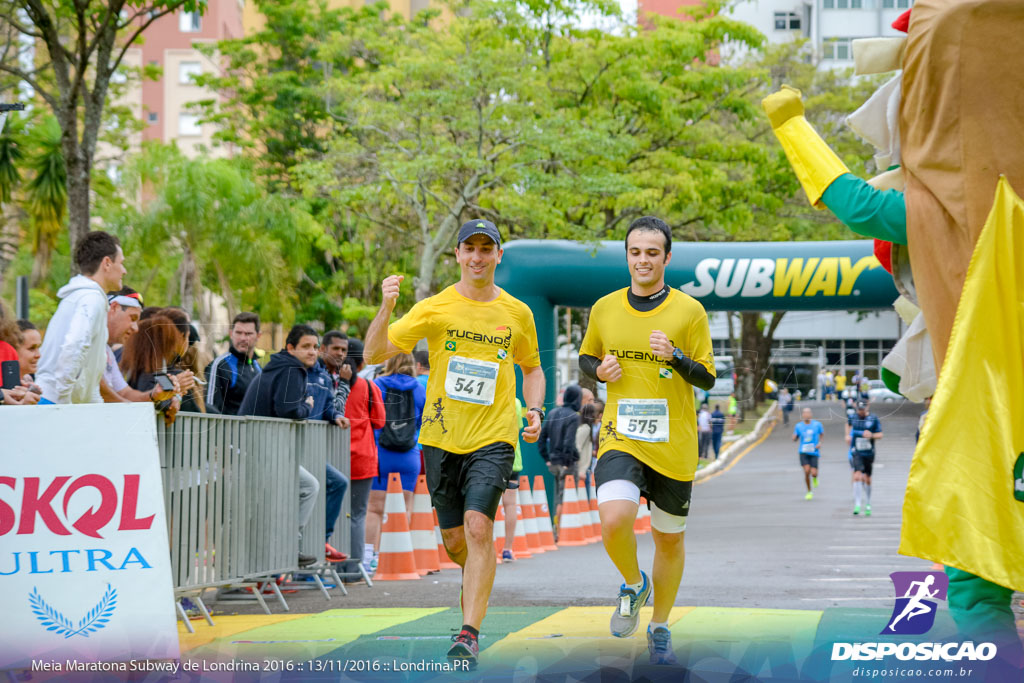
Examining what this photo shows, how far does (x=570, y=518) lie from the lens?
48.9 feet

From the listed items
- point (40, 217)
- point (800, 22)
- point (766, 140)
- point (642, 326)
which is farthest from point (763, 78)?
point (800, 22)

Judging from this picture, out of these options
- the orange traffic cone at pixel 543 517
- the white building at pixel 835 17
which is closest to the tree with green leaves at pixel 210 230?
the orange traffic cone at pixel 543 517

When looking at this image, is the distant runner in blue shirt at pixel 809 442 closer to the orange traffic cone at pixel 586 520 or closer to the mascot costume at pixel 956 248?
the orange traffic cone at pixel 586 520

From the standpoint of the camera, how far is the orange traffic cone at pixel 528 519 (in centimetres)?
1373

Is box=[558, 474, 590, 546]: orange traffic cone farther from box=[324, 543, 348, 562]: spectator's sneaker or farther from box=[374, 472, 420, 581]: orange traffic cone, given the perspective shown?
box=[324, 543, 348, 562]: spectator's sneaker

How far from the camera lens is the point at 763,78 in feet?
94.8

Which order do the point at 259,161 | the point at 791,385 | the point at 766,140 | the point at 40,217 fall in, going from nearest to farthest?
the point at 791,385 < the point at 40,217 < the point at 766,140 < the point at 259,161

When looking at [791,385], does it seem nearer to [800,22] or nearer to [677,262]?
[677,262]

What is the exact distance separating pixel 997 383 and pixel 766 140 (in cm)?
2760

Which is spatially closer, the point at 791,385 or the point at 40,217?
the point at 791,385

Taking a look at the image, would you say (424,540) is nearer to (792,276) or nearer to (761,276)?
(761,276)

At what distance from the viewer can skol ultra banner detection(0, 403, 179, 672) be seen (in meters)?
5.83

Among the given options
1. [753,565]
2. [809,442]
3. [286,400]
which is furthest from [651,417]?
[809,442]

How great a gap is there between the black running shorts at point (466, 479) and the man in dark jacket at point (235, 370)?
369 centimetres
